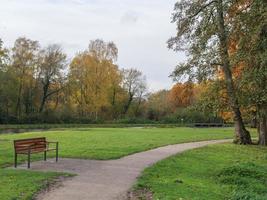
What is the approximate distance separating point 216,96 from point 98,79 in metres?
53.7

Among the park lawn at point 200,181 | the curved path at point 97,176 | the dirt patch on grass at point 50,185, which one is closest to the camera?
the dirt patch on grass at point 50,185

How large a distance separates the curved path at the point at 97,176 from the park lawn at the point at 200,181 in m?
0.49

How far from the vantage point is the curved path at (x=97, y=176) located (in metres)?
10.6

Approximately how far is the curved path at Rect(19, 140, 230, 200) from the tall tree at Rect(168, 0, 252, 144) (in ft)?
34.6

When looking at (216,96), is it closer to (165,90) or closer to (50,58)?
(50,58)

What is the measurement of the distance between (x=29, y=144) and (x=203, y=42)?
15.1 m

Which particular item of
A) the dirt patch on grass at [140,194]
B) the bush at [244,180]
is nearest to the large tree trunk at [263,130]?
the bush at [244,180]

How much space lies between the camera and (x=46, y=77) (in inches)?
3221

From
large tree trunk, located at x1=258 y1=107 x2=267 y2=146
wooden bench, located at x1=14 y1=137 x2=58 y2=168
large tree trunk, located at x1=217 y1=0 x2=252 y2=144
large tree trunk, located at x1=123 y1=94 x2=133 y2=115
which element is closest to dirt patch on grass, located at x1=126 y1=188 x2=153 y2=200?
wooden bench, located at x1=14 y1=137 x2=58 y2=168

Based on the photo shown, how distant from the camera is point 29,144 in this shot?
54.9ft

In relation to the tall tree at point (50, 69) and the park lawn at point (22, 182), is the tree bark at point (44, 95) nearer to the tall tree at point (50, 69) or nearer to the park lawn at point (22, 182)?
the tall tree at point (50, 69)

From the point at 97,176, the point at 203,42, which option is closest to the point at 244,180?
the point at 97,176

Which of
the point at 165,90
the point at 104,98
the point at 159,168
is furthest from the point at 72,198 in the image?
the point at 165,90

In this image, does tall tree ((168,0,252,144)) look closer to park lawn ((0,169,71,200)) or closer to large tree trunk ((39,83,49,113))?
park lawn ((0,169,71,200))
